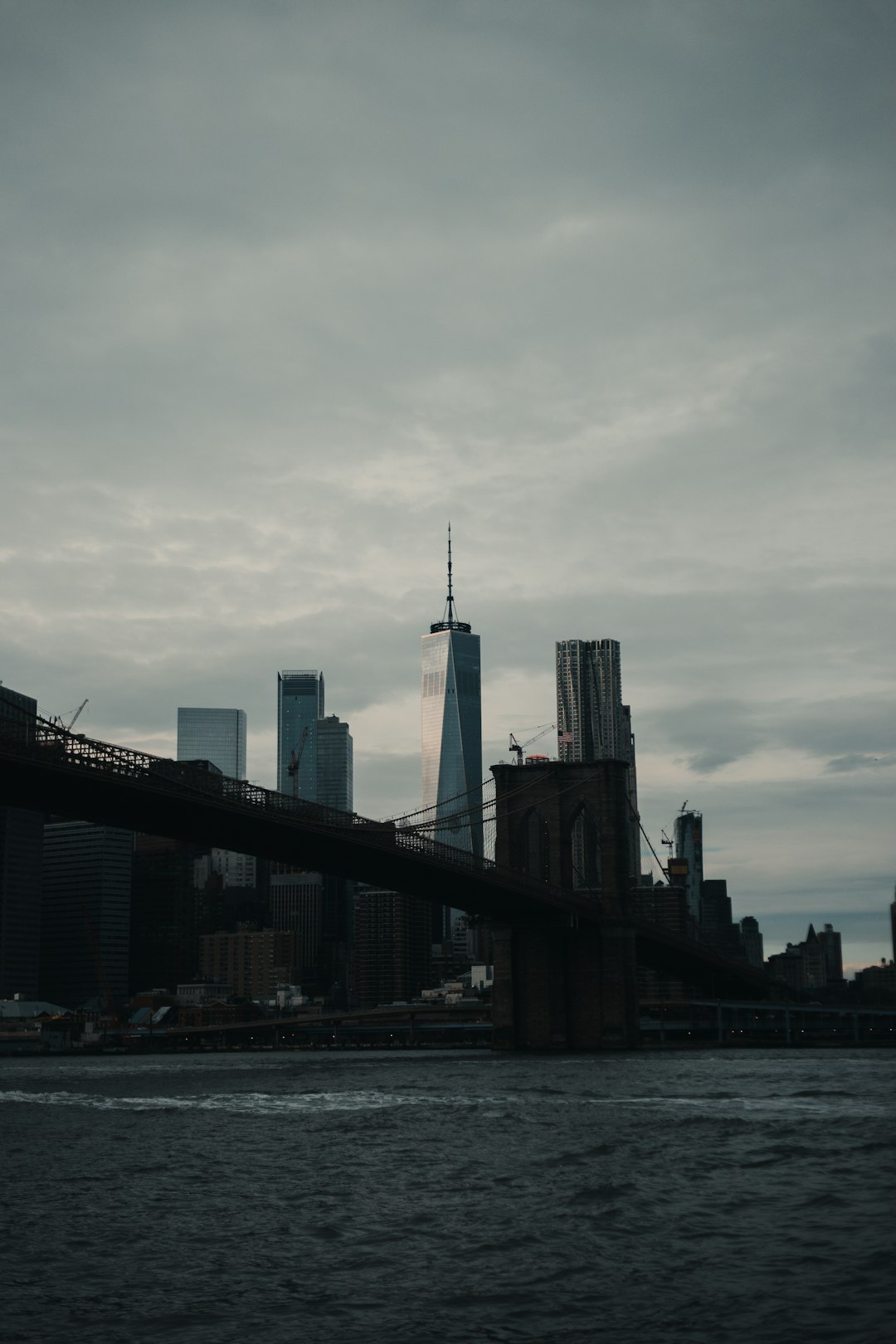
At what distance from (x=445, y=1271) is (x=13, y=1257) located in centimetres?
662

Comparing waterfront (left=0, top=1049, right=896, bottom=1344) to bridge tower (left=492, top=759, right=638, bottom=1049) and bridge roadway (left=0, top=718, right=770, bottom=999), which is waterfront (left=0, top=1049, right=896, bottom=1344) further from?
bridge tower (left=492, top=759, right=638, bottom=1049)

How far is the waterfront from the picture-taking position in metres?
17.2

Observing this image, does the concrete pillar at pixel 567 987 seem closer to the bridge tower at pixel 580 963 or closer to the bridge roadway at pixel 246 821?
the bridge tower at pixel 580 963

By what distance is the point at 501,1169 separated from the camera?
3077 cm

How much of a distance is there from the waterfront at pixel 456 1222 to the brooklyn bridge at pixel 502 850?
18403mm

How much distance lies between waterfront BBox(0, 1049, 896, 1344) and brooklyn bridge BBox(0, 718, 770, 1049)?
18.4 metres

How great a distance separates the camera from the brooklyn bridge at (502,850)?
6469 cm

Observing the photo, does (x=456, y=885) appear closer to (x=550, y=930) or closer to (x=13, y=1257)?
(x=550, y=930)

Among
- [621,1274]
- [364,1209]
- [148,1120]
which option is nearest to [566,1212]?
[364,1209]

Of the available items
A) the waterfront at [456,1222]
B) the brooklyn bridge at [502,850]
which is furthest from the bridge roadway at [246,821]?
the waterfront at [456,1222]

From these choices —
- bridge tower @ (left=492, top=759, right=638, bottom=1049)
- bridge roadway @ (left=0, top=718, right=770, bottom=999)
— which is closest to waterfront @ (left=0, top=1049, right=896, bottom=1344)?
bridge roadway @ (left=0, top=718, right=770, bottom=999)

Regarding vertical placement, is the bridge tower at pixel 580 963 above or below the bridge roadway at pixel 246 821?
below

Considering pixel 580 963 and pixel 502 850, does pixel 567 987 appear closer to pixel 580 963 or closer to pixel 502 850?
pixel 580 963

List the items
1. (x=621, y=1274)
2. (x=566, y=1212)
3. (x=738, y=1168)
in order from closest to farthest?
(x=621, y=1274) < (x=566, y=1212) < (x=738, y=1168)
